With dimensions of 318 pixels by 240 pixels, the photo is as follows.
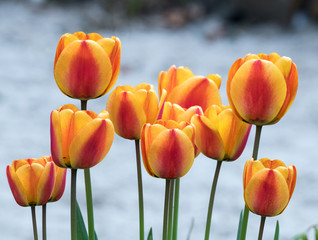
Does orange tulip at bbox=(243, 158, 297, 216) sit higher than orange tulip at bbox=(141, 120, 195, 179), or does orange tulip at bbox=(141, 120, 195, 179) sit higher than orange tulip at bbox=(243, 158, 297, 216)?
orange tulip at bbox=(141, 120, 195, 179)

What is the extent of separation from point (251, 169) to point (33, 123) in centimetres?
265

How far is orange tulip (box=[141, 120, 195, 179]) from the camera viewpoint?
576 mm

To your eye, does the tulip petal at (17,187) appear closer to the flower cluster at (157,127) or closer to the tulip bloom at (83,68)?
the flower cluster at (157,127)

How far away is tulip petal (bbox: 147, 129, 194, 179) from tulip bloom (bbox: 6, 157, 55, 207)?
12 cm

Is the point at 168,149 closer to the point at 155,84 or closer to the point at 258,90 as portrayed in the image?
the point at 258,90

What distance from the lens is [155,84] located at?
3547 millimetres

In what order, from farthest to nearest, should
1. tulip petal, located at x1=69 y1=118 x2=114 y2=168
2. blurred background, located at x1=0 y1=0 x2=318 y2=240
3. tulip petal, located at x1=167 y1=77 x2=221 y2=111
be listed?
blurred background, located at x1=0 y1=0 x2=318 y2=240 → tulip petal, located at x1=167 y1=77 x2=221 y2=111 → tulip petal, located at x1=69 y1=118 x2=114 y2=168

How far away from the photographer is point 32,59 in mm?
4113

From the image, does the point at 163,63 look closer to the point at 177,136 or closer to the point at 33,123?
the point at 33,123

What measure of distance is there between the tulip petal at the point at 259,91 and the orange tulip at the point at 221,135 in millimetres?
28

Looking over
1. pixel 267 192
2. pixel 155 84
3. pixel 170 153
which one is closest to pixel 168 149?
pixel 170 153

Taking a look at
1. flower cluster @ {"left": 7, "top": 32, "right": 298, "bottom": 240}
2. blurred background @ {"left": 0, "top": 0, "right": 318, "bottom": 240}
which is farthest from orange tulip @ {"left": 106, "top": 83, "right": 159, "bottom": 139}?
blurred background @ {"left": 0, "top": 0, "right": 318, "bottom": 240}

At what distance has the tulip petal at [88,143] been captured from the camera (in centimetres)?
57

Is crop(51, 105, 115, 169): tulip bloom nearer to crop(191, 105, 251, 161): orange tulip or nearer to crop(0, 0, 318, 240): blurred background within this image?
crop(191, 105, 251, 161): orange tulip
